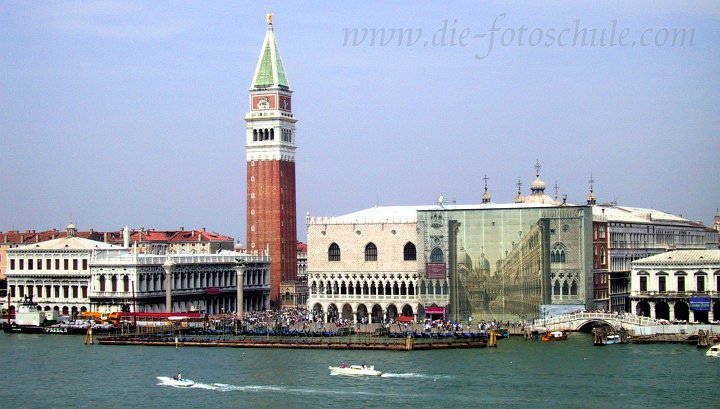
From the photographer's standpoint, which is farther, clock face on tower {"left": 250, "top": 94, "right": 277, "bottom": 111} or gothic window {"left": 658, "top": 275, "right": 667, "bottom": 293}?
clock face on tower {"left": 250, "top": 94, "right": 277, "bottom": 111}

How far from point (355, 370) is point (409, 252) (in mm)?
28416

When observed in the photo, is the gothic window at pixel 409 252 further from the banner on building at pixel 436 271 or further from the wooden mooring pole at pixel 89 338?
the wooden mooring pole at pixel 89 338

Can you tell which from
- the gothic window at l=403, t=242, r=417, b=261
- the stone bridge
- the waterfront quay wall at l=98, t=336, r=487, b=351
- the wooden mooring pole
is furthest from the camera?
the gothic window at l=403, t=242, r=417, b=261

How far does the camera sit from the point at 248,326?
90.5 metres

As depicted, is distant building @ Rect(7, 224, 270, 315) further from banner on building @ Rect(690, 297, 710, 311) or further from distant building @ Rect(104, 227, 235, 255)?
banner on building @ Rect(690, 297, 710, 311)

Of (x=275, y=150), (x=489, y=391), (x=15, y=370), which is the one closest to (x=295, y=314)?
(x=275, y=150)

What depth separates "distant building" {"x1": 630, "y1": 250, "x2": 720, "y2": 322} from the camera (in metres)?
83.5

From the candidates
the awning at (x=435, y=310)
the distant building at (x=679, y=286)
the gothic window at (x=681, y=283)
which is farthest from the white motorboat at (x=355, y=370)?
the gothic window at (x=681, y=283)

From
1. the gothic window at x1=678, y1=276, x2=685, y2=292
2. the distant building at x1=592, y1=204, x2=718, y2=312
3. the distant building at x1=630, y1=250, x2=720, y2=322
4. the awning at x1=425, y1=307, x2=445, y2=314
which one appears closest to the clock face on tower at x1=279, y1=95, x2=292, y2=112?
the distant building at x1=592, y1=204, x2=718, y2=312

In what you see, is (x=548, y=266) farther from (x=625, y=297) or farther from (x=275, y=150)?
(x=275, y=150)

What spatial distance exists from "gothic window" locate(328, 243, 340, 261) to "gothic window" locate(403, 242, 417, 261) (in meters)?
5.17

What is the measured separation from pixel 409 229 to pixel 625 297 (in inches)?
647

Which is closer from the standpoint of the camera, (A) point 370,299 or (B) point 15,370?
(B) point 15,370

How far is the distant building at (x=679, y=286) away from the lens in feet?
274
